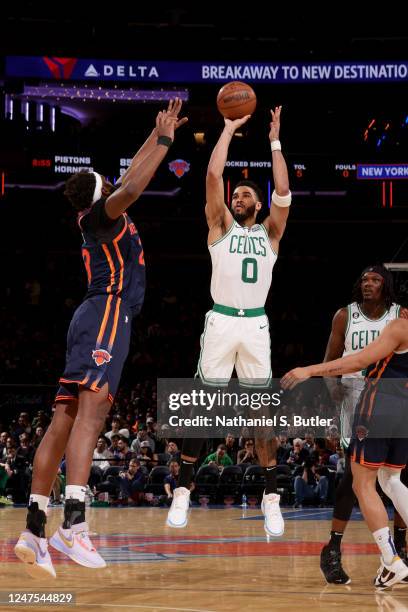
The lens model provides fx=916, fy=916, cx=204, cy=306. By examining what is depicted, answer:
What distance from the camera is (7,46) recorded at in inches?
957

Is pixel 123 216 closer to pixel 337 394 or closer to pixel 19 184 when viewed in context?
pixel 337 394

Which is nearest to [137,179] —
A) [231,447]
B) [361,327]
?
[361,327]

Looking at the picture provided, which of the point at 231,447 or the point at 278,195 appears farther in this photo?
the point at 231,447

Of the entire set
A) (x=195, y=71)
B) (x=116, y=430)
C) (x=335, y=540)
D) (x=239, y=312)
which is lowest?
(x=116, y=430)

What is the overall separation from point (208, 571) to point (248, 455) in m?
8.87

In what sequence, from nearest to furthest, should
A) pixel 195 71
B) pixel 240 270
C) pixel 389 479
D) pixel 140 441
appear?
pixel 389 479 → pixel 240 270 → pixel 140 441 → pixel 195 71

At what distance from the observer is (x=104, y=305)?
5754mm

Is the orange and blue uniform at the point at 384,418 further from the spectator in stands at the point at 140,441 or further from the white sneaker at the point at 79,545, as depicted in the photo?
the spectator in stands at the point at 140,441

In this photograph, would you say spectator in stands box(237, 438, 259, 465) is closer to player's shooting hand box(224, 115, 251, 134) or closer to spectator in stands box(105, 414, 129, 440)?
spectator in stands box(105, 414, 129, 440)

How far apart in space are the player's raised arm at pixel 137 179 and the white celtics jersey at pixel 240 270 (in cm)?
169

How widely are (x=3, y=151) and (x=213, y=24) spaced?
728 centimetres

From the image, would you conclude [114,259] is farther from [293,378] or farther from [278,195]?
[278,195]

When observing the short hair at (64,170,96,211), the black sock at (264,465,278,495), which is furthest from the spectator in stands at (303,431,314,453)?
the short hair at (64,170,96,211)

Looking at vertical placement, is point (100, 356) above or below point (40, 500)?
above
